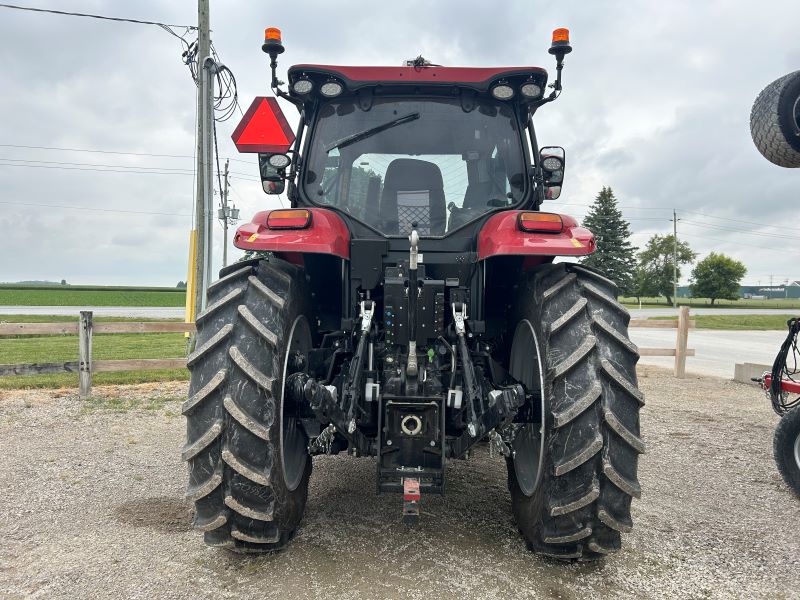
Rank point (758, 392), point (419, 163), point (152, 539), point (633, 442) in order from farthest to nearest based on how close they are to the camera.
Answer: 1. point (758, 392)
2. point (419, 163)
3. point (152, 539)
4. point (633, 442)

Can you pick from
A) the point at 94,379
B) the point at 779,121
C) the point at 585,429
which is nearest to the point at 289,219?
the point at 585,429

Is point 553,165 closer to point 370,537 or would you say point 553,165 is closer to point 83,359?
point 370,537

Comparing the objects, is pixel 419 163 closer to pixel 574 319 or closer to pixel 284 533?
pixel 574 319

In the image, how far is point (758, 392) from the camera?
8906 millimetres

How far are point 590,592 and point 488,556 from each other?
0.55 metres

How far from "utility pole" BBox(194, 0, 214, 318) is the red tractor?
522 centimetres

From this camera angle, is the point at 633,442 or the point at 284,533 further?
the point at 284,533

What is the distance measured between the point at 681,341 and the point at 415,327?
28.2ft

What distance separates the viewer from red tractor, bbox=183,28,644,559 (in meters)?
2.63

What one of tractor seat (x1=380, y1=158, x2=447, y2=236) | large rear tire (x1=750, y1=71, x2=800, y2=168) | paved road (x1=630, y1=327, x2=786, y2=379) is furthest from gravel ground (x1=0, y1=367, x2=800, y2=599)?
paved road (x1=630, y1=327, x2=786, y2=379)

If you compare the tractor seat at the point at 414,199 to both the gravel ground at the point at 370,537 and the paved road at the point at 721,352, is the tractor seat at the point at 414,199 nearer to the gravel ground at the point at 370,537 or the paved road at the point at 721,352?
the gravel ground at the point at 370,537

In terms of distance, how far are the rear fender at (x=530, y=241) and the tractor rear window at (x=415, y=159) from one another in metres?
0.50

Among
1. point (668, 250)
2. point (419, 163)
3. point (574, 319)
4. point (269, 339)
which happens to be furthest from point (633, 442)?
point (668, 250)

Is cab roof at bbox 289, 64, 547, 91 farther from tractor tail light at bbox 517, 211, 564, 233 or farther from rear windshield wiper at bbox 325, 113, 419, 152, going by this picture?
tractor tail light at bbox 517, 211, 564, 233
